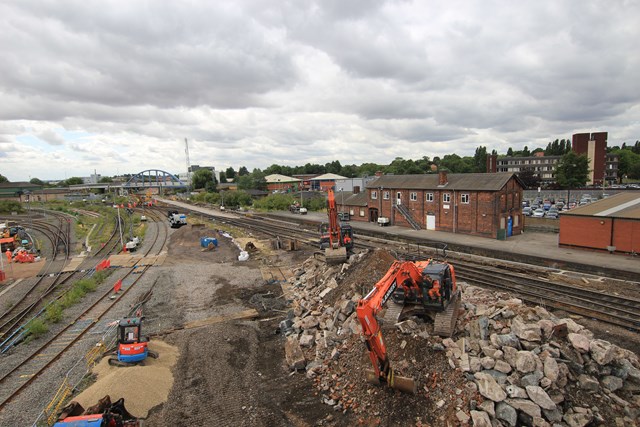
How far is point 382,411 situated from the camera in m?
10.6

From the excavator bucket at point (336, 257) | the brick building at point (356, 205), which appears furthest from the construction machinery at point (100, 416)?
the brick building at point (356, 205)

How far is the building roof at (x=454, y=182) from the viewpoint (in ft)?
123

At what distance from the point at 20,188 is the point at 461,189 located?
457ft

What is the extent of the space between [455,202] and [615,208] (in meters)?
13.5

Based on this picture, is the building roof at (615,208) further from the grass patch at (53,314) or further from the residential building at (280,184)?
the residential building at (280,184)

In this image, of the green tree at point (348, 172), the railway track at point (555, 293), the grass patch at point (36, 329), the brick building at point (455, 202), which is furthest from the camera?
the green tree at point (348, 172)

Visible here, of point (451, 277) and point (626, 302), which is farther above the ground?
point (451, 277)

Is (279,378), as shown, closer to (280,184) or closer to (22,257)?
(22,257)

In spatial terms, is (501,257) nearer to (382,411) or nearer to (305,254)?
(305,254)

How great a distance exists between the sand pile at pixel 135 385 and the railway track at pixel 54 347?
2366 millimetres

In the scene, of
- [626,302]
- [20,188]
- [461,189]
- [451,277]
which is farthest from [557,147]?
[20,188]

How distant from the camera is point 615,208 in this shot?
2975 centimetres

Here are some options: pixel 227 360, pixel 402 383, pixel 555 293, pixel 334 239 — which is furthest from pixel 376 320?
pixel 334 239

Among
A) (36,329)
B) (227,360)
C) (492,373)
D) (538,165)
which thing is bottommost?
(227,360)
